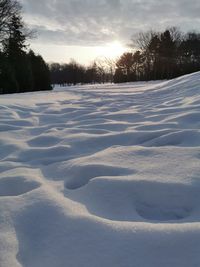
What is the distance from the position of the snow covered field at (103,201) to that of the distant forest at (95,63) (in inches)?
965

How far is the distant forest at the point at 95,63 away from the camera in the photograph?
87.7ft

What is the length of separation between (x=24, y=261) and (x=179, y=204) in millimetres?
907

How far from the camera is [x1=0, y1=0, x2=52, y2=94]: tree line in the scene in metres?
24.6

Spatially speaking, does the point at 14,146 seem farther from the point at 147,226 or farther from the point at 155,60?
the point at 155,60

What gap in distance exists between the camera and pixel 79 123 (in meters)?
4.51

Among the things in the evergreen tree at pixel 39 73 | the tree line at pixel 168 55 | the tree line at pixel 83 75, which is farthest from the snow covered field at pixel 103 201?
the tree line at pixel 83 75

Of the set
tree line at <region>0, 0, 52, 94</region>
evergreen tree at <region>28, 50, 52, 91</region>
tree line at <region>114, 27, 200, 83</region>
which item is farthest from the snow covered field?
tree line at <region>114, 27, 200, 83</region>

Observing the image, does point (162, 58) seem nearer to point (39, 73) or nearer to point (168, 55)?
point (168, 55)

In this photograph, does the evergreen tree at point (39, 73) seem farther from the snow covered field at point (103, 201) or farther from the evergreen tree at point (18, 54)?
the snow covered field at point (103, 201)

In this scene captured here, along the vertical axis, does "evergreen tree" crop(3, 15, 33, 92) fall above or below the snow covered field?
above

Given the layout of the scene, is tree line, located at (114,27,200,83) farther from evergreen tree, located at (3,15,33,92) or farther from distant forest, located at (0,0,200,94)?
evergreen tree, located at (3,15,33,92)

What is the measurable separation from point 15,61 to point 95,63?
5953cm

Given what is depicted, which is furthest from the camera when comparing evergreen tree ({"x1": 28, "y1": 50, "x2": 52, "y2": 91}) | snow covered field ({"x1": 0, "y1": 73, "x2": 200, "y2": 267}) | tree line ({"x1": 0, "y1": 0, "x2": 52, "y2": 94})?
evergreen tree ({"x1": 28, "y1": 50, "x2": 52, "y2": 91})

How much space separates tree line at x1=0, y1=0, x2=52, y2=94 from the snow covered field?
79.8 feet
